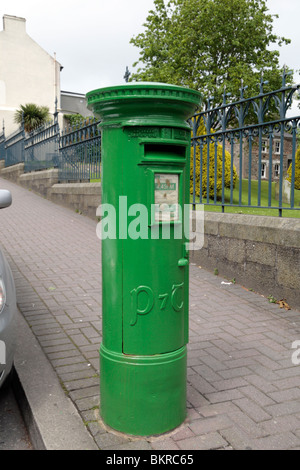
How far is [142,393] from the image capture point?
2.41 m

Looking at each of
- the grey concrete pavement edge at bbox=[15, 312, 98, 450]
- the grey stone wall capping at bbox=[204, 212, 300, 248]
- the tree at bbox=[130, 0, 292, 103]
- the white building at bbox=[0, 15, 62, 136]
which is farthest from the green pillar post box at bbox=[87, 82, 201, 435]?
the white building at bbox=[0, 15, 62, 136]

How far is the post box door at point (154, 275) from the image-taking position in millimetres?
2357

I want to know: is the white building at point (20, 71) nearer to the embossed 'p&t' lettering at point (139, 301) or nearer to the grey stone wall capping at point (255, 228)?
the grey stone wall capping at point (255, 228)

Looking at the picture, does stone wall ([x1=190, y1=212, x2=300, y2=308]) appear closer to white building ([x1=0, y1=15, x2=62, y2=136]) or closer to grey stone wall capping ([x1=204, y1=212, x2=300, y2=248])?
grey stone wall capping ([x1=204, y1=212, x2=300, y2=248])

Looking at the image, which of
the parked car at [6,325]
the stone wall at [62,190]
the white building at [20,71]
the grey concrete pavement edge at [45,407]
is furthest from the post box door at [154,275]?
the white building at [20,71]

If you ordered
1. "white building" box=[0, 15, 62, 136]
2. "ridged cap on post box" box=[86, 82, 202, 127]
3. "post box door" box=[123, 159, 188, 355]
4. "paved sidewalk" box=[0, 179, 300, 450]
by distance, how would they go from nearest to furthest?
"ridged cap on post box" box=[86, 82, 202, 127] → "post box door" box=[123, 159, 188, 355] → "paved sidewalk" box=[0, 179, 300, 450] → "white building" box=[0, 15, 62, 136]

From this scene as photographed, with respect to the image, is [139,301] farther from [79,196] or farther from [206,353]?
[79,196]

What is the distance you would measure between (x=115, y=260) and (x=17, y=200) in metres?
11.9

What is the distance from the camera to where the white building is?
36.8 m

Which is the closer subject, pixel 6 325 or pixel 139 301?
pixel 139 301

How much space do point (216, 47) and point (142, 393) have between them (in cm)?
2674

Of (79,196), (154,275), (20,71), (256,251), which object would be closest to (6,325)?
(154,275)
